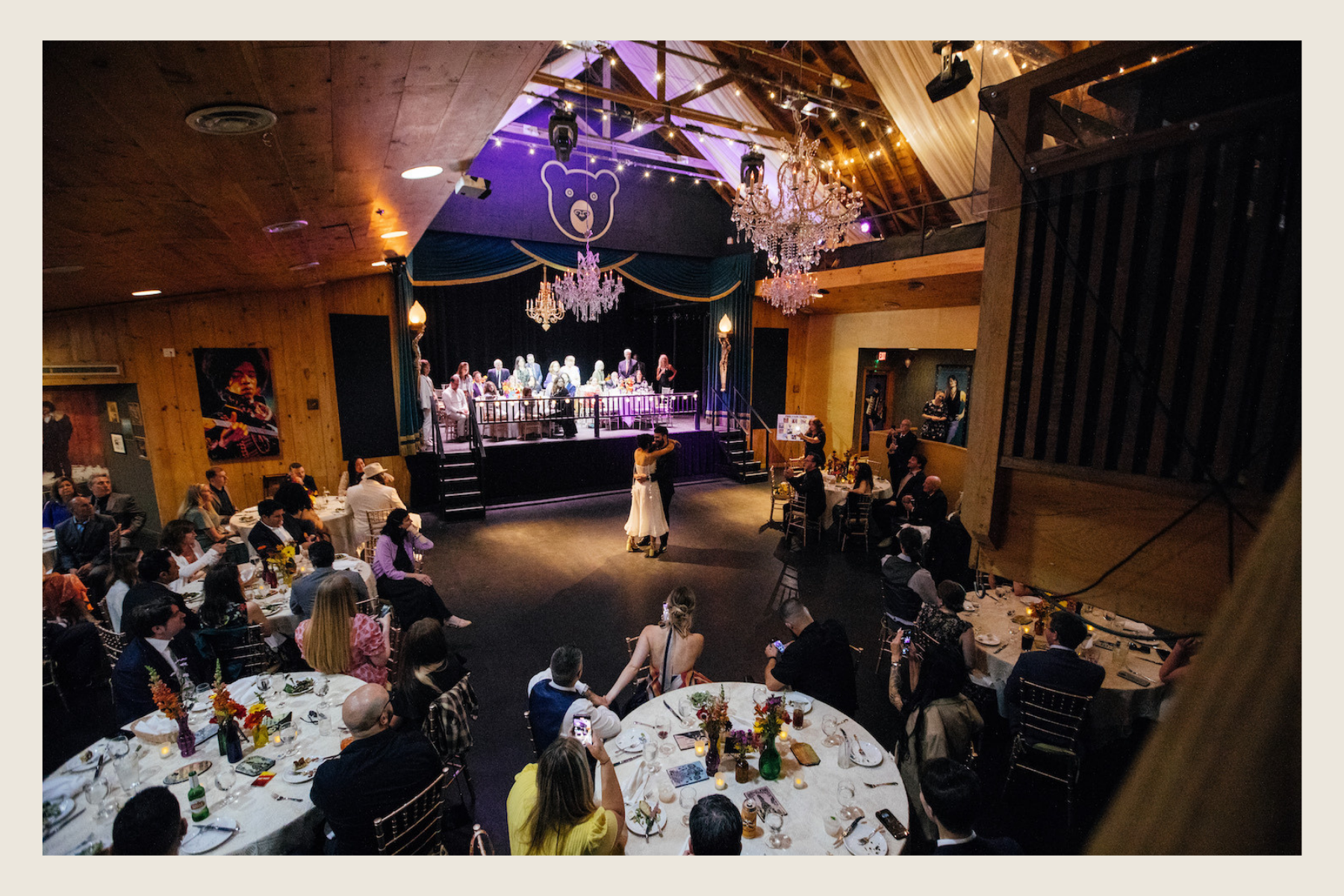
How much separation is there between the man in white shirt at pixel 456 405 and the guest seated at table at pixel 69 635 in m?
6.18

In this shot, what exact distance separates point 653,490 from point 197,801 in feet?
17.2

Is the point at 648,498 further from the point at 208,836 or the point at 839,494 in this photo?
the point at 208,836

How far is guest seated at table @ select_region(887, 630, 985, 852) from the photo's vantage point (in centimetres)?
288

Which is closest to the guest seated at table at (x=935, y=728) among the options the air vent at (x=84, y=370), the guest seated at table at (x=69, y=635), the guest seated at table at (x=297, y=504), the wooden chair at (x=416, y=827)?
the wooden chair at (x=416, y=827)

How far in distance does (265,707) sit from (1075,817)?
4442 millimetres

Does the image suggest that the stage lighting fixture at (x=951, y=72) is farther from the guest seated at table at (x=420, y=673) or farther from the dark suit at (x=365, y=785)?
the dark suit at (x=365, y=785)

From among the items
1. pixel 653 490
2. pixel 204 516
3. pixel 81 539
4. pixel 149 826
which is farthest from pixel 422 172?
pixel 81 539

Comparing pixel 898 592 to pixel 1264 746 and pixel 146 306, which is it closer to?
pixel 1264 746

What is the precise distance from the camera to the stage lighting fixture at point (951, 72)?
14.5 ft

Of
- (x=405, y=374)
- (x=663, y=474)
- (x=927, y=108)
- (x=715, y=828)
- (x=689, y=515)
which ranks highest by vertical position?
(x=927, y=108)

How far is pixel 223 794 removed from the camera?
256 cm

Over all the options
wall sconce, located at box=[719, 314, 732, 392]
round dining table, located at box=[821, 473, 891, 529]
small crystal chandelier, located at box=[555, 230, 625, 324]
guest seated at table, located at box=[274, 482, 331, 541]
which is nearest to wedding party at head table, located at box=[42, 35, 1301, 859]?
round dining table, located at box=[821, 473, 891, 529]

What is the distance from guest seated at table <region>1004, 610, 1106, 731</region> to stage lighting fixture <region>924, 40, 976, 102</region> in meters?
3.89

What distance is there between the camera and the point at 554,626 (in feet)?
18.1
